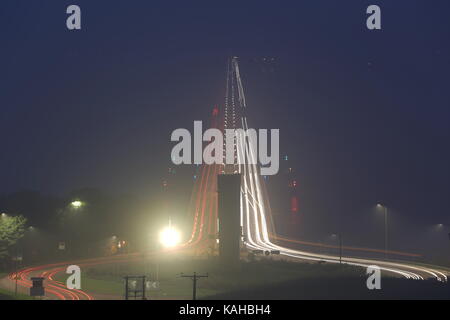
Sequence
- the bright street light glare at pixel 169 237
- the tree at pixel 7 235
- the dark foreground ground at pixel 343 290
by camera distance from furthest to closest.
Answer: the bright street light glare at pixel 169 237, the tree at pixel 7 235, the dark foreground ground at pixel 343 290

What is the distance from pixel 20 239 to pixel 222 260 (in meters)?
41.0

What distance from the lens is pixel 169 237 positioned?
131 m

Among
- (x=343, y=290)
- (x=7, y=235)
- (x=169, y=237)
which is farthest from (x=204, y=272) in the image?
(x=169, y=237)

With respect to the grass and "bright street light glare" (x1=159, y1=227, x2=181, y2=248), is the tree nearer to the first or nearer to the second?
the grass

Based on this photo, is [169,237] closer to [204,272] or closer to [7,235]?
[7,235]

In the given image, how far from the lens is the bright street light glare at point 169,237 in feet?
399

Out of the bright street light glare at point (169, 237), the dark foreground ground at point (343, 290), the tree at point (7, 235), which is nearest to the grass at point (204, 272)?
the dark foreground ground at point (343, 290)

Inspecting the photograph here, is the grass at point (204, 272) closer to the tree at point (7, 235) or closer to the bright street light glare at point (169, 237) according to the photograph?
the tree at point (7, 235)

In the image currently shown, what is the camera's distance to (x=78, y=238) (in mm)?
108750

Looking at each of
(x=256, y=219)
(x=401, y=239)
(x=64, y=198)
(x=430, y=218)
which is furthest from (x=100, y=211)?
(x=430, y=218)

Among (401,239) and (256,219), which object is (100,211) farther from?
(401,239)

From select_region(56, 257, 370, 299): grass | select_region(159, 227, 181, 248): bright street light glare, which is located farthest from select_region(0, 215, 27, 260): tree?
select_region(159, 227, 181, 248): bright street light glare

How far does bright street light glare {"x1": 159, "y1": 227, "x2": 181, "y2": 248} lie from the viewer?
399ft
